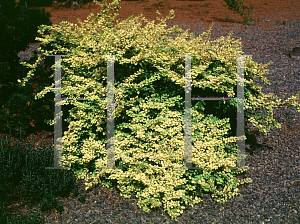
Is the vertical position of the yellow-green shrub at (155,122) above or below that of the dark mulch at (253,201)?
above

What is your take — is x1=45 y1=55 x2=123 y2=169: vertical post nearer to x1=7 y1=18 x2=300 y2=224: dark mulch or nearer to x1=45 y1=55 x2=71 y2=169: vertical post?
x1=45 y1=55 x2=71 y2=169: vertical post

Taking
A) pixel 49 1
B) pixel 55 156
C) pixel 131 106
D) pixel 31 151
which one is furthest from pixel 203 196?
pixel 49 1

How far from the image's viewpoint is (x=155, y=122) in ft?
12.0

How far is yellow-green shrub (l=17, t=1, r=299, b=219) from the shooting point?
11.1 feet

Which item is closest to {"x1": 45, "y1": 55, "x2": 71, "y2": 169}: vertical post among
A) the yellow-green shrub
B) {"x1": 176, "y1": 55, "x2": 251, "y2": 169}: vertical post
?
the yellow-green shrub

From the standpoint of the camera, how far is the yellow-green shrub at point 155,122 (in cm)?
340

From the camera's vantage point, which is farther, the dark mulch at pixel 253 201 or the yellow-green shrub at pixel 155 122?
the yellow-green shrub at pixel 155 122

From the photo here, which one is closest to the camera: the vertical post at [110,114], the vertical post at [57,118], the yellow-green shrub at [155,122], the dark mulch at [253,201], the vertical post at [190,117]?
the dark mulch at [253,201]

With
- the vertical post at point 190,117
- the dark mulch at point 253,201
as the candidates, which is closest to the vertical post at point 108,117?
the dark mulch at point 253,201

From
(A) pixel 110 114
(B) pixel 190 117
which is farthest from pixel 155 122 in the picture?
(A) pixel 110 114

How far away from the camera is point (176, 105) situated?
399cm

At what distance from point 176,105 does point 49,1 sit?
10172mm

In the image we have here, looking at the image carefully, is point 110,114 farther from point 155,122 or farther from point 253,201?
point 253,201

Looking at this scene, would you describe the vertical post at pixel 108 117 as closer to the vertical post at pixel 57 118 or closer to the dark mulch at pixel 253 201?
the vertical post at pixel 57 118
